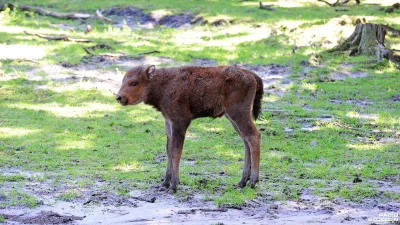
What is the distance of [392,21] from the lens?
75.3ft

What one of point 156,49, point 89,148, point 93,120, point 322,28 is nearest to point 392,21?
point 322,28

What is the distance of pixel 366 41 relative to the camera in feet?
64.1

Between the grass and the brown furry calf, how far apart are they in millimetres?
556

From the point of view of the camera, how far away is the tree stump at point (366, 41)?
1931cm

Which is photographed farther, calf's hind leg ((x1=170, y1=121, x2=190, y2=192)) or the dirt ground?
calf's hind leg ((x1=170, y1=121, x2=190, y2=192))

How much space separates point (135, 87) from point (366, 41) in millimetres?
11693

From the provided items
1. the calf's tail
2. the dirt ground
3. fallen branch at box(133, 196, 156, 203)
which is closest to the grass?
the dirt ground

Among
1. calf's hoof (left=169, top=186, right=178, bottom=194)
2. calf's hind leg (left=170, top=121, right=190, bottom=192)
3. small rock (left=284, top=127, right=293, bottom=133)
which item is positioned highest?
calf's hind leg (left=170, top=121, right=190, bottom=192)

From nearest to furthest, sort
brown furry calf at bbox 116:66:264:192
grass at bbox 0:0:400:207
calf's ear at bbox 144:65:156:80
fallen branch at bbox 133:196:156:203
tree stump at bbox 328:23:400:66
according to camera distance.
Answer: fallen branch at bbox 133:196:156:203
brown furry calf at bbox 116:66:264:192
calf's ear at bbox 144:65:156:80
grass at bbox 0:0:400:207
tree stump at bbox 328:23:400:66

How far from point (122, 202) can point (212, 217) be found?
119 cm

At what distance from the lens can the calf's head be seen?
916 cm

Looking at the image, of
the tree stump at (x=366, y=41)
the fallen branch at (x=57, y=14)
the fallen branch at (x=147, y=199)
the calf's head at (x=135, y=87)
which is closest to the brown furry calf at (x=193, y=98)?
the calf's head at (x=135, y=87)

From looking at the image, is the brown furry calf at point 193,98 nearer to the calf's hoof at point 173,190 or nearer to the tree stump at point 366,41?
the calf's hoof at point 173,190

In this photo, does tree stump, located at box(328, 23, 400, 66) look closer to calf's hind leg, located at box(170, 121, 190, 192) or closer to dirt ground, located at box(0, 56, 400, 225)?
dirt ground, located at box(0, 56, 400, 225)
